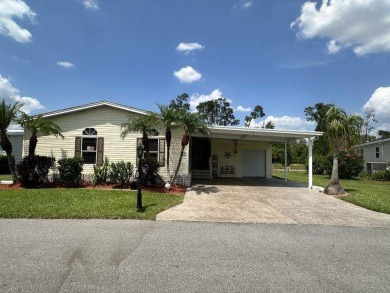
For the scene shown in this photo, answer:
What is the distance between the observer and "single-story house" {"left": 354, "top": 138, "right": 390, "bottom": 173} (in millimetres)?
26497

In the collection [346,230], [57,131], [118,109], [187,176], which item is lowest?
[346,230]

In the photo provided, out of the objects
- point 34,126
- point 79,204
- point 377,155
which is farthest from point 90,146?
point 377,155

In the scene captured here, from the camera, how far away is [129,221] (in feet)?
23.3

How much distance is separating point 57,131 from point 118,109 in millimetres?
2997

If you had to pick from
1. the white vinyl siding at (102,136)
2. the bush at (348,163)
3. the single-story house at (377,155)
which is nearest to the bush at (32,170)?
the white vinyl siding at (102,136)

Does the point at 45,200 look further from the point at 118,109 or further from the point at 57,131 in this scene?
the point at 118,109

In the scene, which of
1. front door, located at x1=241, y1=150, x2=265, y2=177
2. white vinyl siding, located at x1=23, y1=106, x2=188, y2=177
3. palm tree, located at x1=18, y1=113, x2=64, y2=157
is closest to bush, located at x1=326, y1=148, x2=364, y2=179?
front door, located at x1=241, y1=150, x2=265, y2=177

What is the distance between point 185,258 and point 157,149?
970 cm

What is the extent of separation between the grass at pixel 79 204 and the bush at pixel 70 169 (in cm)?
246

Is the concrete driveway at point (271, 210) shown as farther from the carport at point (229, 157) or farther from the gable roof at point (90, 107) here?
the carport at point (229, 157)

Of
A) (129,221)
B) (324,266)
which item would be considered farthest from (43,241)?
(324,266)

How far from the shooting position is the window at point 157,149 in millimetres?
14008

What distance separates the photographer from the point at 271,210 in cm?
909

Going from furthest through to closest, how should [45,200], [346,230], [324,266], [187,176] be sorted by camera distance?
[187,176]
[45,200]
[346,230]
[324,266]
